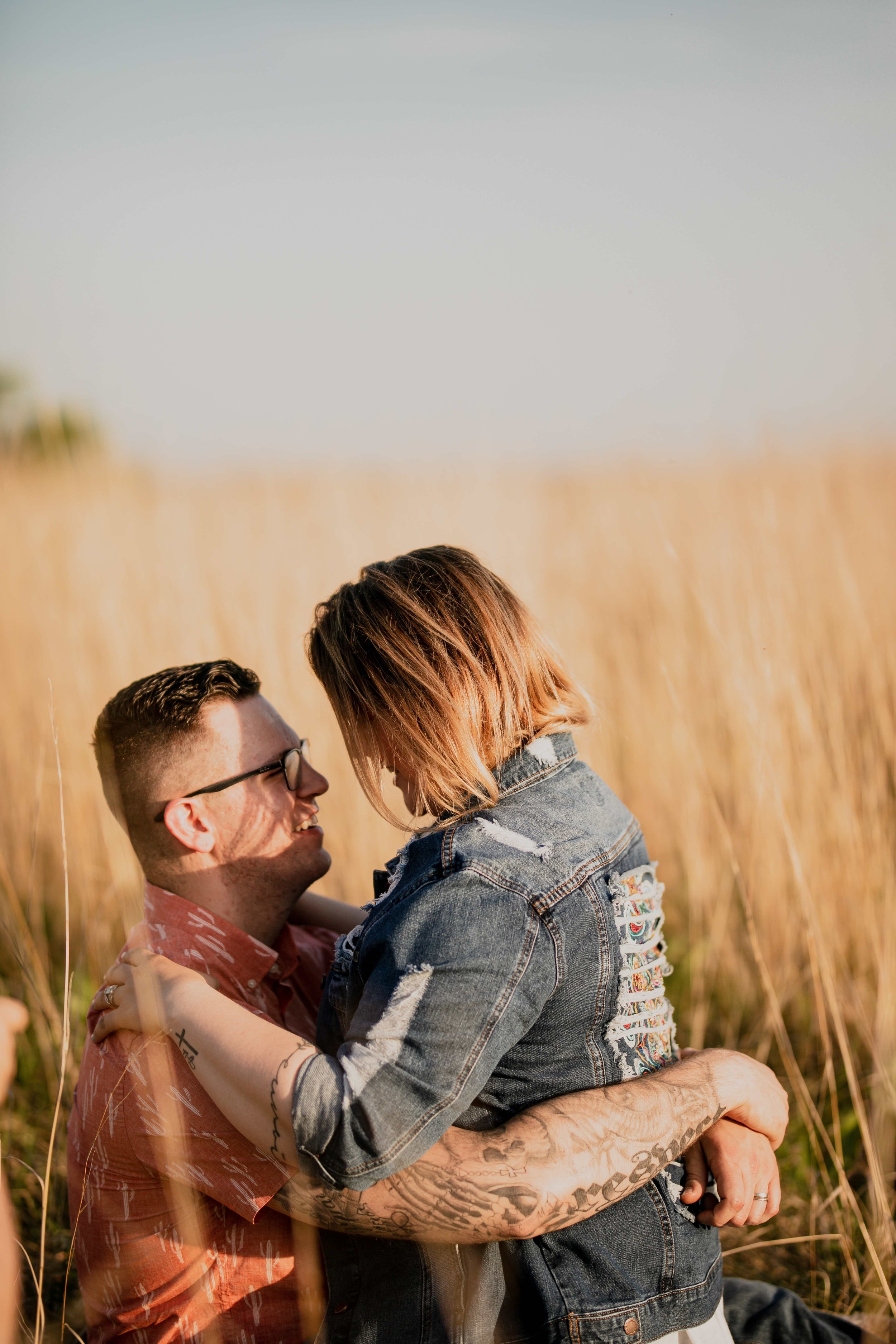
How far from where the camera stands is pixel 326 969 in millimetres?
2098

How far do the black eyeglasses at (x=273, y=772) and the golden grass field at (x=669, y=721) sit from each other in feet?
1.19

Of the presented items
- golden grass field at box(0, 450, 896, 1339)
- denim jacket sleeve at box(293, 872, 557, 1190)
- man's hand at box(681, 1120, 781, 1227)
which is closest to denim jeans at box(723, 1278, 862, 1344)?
golden grass field at box(0, 450, 896, 1339)

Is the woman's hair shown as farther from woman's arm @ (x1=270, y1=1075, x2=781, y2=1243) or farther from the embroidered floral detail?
woman's arm @ (x1=270, y1=1075, x2=781, y2=1243)

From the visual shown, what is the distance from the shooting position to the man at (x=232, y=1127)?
1374 millimetres

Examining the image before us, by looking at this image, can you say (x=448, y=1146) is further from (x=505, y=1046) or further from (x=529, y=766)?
(x=529, y=766)

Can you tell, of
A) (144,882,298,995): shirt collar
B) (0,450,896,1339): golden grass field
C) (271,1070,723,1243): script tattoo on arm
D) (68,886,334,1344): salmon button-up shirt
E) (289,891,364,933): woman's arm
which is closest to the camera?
(271,1070,723,1243): script tattoo on arm

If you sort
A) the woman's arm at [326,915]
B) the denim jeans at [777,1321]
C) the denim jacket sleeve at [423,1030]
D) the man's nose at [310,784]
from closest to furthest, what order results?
the denim jacket sleeve at [423,1030]
the denim jeans at [777,1321]
the man's nose at [310,784]
the woman's arm at [326,915]

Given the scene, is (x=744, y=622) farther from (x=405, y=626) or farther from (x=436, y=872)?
(x=436, y=872)

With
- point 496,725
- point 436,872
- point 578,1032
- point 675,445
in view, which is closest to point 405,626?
point 496,725

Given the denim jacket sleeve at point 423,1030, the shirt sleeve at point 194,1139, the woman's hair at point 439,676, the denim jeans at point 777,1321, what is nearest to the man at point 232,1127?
the shirt sleeve at point 194,1139

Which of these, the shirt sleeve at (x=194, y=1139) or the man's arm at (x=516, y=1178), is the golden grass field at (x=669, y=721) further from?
the man's arm at (x=516, y=1178)

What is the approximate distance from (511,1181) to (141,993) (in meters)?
0.63

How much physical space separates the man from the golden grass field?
372 millimetres

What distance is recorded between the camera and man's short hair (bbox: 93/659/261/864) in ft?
6.39
